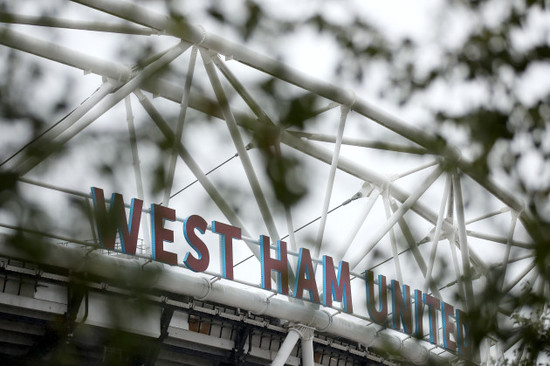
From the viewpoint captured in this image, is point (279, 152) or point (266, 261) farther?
point (266, 261)

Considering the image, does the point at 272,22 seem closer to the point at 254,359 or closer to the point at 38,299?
the point at 38,299

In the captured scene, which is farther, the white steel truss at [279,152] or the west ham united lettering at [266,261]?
the west ham united lettering at [266,261]

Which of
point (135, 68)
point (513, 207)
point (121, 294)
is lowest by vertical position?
point (121, 294)

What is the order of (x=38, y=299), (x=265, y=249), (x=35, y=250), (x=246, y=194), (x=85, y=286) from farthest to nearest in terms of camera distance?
1. (x=265, y=249)
2. (x=38, y=299)
3. (x=246, y=194)
4. (x=85, y=286)
5. (x=35, y=250)

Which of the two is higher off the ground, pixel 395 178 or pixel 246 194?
pixel 395 178

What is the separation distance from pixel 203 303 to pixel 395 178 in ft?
22.2

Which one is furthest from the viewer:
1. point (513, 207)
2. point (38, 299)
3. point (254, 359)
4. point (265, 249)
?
point (513, 207)

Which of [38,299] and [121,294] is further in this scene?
[38,299]

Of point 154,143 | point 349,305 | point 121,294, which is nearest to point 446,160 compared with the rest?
point 154,143

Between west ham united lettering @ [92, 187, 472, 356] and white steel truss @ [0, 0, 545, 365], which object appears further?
west ham united lettering @ [92, 187, 472, 356]

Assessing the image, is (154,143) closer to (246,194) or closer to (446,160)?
(246,194)

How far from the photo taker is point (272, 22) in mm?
5500

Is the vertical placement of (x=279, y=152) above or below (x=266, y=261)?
below

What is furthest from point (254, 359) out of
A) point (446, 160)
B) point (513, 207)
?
point (446, 160)
